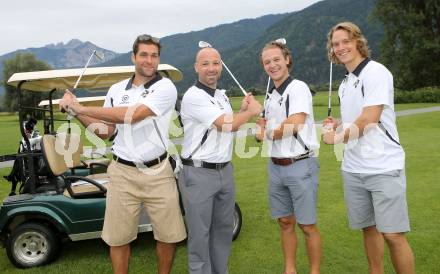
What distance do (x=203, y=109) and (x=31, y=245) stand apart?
281 cm

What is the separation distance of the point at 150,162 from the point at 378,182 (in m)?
1.78

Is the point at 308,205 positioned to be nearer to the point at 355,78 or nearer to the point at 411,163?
the point at 355,78

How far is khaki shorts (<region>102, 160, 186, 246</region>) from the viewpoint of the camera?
3527 mm

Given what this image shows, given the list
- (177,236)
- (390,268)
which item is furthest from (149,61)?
(390,268)

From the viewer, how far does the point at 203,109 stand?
10.9 ft

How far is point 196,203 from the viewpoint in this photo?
3.45 meters

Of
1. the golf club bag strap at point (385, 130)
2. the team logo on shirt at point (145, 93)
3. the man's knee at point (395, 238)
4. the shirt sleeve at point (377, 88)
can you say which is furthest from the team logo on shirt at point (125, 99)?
the man's knee at point (395, 238)

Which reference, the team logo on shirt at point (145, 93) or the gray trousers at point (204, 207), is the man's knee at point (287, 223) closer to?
the gray trousers at point (204, 207)

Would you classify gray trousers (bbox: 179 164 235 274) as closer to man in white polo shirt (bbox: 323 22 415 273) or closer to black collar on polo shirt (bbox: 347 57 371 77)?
man in white polo shirt (bbox: 323 22 415 273)

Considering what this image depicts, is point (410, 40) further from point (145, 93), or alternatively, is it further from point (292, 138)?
point (145, 93)

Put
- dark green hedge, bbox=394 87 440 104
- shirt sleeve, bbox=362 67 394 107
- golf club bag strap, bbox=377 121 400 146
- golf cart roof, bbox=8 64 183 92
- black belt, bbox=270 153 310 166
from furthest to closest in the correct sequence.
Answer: dark green hedge, bbox=394 87 440 104 < golf cart roof, bbox=8 64 183 92 < black belt, bbox=270 153 310 166 < golf club bag strap, bbox=377 121 400 146 < shirt sleeve, bbox=362 67 394 107

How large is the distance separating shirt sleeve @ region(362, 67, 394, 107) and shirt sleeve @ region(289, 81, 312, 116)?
1.93ft

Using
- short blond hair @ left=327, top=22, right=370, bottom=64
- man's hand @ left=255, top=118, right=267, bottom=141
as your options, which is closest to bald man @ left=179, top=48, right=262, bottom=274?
man's hand @ left=255, top=118, right=267, bottom=141

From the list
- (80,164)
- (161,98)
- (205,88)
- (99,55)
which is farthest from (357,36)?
(80,164)
